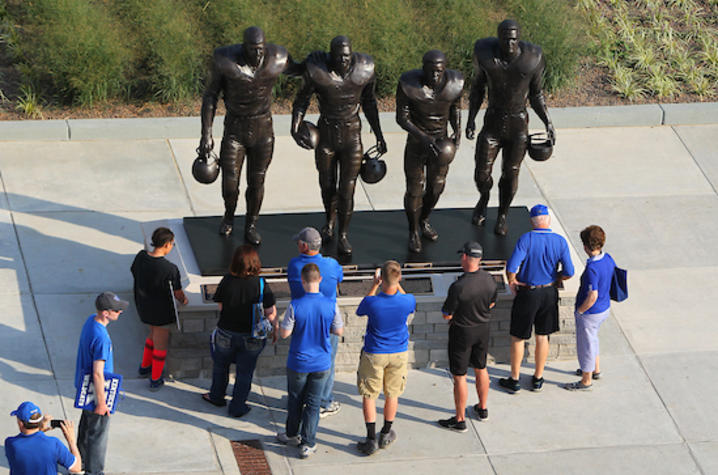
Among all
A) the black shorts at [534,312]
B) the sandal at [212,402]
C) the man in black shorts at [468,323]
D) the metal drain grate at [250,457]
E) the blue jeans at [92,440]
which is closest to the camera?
the blue jeans at [92,440]

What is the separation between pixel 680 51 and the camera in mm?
15742

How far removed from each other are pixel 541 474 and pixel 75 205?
220 inches

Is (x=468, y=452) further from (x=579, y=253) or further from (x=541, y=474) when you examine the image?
(x=579, y=253)

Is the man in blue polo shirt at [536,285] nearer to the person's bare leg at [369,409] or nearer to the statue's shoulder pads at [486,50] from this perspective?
the statue's shoulder pads at [486,50]

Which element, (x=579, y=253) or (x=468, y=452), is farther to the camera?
(x=579, y=253)

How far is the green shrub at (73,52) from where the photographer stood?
532 inches

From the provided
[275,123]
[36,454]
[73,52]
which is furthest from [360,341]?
[73,52]

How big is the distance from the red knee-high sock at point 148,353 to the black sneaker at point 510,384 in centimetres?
280

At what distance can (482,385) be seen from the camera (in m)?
9.11

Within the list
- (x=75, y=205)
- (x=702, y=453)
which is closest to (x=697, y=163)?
(x=702, y=453)

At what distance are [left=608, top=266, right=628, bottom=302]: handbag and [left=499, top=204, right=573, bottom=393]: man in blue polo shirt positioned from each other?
355 mm

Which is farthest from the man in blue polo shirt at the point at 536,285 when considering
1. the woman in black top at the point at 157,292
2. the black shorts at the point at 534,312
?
the woman in black top at the point at 157,292

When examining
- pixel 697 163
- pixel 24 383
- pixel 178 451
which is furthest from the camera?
pixel 697 163

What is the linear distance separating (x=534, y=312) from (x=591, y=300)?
1.53ft
